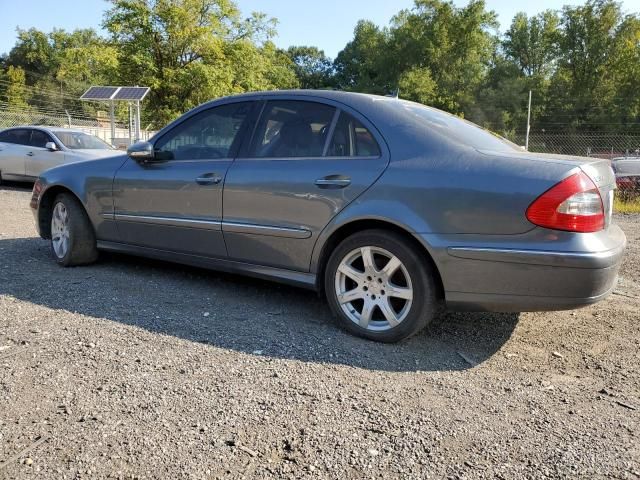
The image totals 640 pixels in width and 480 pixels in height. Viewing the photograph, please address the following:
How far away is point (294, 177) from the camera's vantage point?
3689mm

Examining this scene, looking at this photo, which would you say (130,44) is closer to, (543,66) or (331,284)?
(331,284)

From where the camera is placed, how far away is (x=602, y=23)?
51.8 meters

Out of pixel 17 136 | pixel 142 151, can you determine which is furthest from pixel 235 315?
pixel 17 136

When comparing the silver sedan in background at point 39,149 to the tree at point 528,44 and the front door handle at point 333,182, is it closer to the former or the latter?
the front door handle at point 333,182

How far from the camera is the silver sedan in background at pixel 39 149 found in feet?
37.8

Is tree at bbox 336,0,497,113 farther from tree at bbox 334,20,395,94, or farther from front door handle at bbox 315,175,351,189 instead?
front door handle at bbox 315,175,351,189

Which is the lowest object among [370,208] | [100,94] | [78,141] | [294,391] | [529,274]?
[294,391]

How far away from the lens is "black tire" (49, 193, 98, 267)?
500 centimetres

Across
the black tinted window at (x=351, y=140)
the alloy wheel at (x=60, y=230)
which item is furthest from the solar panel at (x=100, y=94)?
the black tinted window at (x=351, y=140)

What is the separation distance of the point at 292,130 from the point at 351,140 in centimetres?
53

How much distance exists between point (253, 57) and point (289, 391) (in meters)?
26.3

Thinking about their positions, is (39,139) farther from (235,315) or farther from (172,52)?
(172,52)

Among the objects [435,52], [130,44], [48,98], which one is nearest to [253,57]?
[130,44]

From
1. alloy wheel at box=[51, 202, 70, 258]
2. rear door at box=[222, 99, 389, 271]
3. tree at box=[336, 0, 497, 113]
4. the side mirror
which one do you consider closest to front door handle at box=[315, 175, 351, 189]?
rear door at box=[222, 99, 389, 271]
